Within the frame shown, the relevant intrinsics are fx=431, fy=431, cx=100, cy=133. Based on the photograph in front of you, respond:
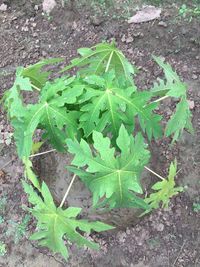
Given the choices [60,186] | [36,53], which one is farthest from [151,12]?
[60,186]

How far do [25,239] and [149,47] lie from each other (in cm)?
168

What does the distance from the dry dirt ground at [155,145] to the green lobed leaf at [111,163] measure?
891mm

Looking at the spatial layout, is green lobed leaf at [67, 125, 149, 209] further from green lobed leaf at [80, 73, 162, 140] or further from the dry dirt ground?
the dry dirt ground

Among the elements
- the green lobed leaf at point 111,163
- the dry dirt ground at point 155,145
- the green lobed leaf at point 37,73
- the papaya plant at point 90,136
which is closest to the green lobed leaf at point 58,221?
the papaya plant at point 90,136

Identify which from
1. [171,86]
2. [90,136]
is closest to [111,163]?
[90,136]

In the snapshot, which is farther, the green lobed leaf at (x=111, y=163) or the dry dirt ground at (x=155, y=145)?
the dry dirt ground at (x=155, y=145)

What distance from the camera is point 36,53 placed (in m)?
3.45

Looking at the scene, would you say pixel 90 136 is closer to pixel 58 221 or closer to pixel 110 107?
pixel 110 107

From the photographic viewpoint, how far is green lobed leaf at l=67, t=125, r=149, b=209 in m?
1.84

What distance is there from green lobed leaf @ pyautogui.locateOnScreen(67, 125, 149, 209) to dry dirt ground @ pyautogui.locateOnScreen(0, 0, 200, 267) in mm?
891

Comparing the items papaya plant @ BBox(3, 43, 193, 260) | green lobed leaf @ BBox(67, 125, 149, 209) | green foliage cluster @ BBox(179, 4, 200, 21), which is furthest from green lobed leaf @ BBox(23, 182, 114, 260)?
green foliage cluster @ BBox(179, 4, 200, 21)

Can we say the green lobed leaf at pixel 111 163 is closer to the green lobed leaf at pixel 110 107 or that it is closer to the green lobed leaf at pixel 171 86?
the green lobed leaf at pixel 110 107

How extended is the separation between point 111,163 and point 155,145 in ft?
3.48

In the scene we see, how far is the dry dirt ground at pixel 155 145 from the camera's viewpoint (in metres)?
2.71
